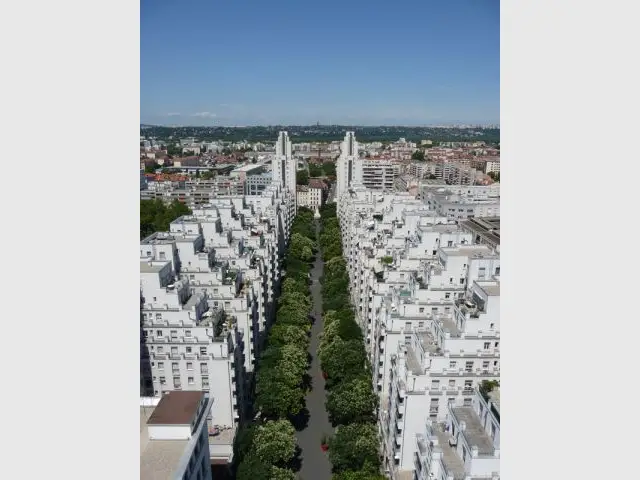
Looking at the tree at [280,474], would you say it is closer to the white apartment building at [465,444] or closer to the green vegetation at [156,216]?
the white apartment building at [465,444]

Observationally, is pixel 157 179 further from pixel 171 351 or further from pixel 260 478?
pixel 260 478

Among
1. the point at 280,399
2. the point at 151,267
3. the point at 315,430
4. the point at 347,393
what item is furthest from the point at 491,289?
the point at 151,267

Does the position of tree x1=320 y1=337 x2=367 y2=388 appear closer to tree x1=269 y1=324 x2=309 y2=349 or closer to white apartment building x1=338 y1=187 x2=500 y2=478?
white apartment building x1=338 y1=187 x2=500 y2=478

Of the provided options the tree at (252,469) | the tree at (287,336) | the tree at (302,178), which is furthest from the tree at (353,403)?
the tree at (302,178)

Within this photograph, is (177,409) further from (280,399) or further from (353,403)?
(353,403)

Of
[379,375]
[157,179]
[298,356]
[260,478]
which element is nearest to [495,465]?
[260,478]

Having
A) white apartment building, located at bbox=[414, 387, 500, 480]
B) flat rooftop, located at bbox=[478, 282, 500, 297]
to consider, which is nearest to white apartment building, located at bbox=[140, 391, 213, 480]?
white apartment building, located at bbox=[414, 387, 500, 480]
